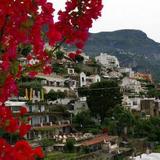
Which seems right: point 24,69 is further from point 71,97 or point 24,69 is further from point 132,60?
point 132,60

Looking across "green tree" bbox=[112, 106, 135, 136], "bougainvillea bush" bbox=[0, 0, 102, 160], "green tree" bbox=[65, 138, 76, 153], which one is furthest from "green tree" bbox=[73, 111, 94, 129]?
"bougainvillea bush" bbox=[0, 0, 102, 160]

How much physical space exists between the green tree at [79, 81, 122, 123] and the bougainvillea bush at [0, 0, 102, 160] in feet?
154

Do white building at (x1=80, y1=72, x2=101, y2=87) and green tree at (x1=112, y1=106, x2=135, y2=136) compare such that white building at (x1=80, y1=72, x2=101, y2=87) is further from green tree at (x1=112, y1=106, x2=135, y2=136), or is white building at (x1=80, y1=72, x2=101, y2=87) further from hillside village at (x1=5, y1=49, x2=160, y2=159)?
green tree at (x1=112, y1=106, x2=135, y2=136)

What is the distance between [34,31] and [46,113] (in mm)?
44691

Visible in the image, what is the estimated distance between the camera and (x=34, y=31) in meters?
4.18

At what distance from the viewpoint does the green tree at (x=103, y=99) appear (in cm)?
5156

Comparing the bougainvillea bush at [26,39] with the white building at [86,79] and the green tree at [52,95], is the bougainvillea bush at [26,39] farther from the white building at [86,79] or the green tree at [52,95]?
the white building at [86,79]

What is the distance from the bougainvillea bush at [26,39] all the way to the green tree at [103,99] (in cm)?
4699

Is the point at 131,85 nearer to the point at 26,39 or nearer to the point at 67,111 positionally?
the point at 67,111

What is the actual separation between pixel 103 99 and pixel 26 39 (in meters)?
47.2

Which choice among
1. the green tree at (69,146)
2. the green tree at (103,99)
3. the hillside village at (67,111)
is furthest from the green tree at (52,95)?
the green tree at (69,146)

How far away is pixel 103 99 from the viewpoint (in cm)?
5125

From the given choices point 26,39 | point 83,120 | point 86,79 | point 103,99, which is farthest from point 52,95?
point 26,39

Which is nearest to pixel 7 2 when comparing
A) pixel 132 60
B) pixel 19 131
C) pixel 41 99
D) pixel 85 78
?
pixel 19 131
